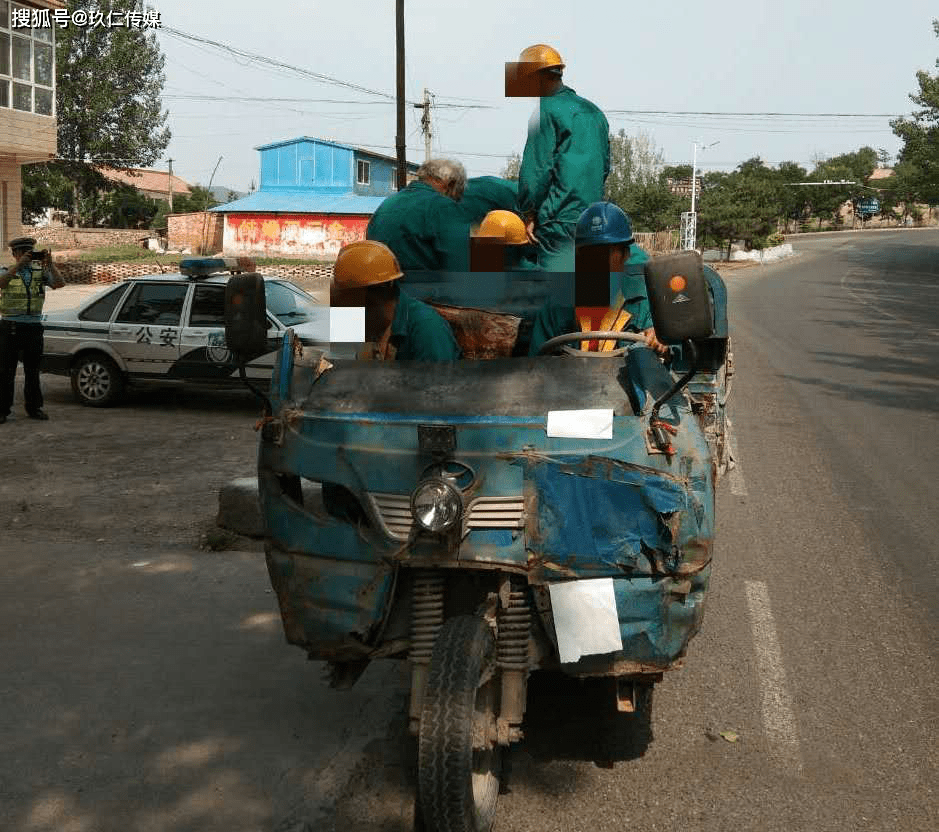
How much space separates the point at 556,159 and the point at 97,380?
29.5 feet

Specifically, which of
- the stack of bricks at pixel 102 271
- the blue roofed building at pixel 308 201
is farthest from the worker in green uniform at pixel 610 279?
the blue roofed building at pixel 308 201

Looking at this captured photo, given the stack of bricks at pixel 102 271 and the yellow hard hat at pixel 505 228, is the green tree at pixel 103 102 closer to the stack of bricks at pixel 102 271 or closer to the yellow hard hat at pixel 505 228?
the stack of bricks at pixel 102 271

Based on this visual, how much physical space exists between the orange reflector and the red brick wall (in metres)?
50.5

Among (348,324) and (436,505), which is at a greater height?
(348,324)

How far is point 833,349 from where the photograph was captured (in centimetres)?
1984

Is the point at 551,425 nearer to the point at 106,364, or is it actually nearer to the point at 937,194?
the point at 106,364

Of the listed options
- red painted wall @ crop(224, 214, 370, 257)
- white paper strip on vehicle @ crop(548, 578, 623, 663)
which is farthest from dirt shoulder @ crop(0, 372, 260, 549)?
red painted wall @ crop(224, 214, 370, 257)

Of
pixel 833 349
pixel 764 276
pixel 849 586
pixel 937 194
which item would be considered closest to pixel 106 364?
pixel 849 586

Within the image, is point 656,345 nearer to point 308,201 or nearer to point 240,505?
point 240,505

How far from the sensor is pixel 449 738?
3.19m

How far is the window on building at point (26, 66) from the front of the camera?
29.6 m

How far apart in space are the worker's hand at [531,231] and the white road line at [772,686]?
2257 mm

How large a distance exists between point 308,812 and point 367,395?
147 centimetres

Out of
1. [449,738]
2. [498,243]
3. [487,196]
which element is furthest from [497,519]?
[487,196]
